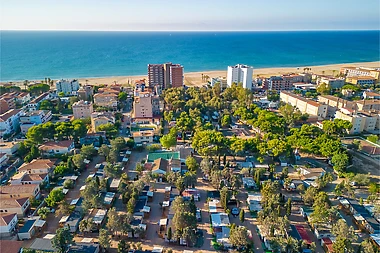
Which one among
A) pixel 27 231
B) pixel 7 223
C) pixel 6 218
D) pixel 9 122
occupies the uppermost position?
pixel 9 122

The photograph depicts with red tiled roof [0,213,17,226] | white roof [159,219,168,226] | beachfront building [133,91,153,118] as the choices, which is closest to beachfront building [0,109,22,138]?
beachfront building [133,91,153,118]

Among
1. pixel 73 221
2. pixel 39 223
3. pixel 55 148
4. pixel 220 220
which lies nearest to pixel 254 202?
pixel 220 220

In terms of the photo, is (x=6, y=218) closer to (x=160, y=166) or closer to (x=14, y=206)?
(x=14, y=206)

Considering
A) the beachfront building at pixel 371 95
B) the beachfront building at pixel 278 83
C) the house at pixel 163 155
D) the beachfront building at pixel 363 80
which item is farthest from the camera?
the beachfront building at pixel 363 80

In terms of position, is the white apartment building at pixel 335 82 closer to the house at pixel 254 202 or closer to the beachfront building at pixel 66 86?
the house at pixel 254 202

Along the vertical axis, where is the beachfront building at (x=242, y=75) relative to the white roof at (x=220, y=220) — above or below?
above

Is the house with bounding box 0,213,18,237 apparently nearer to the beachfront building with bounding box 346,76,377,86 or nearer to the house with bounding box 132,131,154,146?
the house with bounding box 132,131,154,146

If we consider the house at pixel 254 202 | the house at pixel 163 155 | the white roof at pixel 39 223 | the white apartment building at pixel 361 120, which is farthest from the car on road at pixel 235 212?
the white apartment building at pixel 361 120
